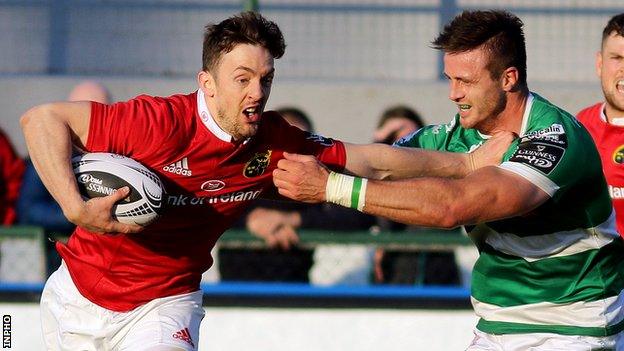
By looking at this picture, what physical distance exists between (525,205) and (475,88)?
0.76 m

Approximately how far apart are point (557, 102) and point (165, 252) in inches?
244

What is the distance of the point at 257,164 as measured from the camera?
5.98m

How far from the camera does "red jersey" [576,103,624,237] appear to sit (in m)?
6.98

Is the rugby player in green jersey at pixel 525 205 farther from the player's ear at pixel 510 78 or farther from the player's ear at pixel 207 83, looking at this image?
the player's ear at pixel 207 83

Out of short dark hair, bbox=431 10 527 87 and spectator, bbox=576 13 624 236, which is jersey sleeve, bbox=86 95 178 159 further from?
spectator, bbox=576 13 624 236

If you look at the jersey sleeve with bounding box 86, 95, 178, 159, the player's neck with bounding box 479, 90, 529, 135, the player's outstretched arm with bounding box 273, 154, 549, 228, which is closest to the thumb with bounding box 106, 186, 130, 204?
the jersey sleeve with bounding box 86, 95, 178, 159

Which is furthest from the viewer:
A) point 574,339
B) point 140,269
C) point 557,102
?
point 557,102

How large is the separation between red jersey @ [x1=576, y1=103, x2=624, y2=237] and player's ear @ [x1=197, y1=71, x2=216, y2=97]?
249 cm

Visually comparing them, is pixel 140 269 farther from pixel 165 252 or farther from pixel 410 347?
pixel 410 347

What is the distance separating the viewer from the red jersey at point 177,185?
5.75m

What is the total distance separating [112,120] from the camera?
5676 millimetres

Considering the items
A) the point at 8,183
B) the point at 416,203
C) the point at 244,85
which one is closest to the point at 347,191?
the point at 416,203

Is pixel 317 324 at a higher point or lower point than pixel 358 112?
lower

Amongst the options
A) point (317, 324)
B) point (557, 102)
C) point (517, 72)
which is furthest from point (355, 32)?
point (517, 72)
